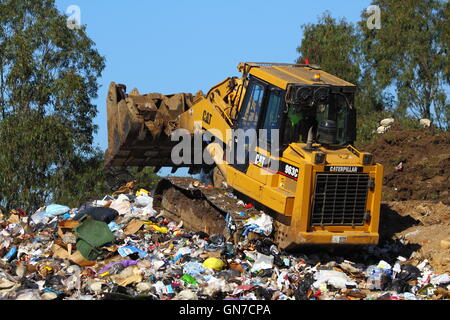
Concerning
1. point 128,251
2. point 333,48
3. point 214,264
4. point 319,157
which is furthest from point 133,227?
point 333,48

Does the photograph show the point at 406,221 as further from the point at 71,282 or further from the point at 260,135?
the point at 71,282

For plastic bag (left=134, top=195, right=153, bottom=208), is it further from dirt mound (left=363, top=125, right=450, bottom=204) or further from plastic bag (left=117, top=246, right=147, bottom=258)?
dirt mound (left=363, top=125, right=450, bottom=204)

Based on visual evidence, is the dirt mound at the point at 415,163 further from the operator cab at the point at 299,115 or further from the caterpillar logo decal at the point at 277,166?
the caterpillar logo decal at the point at 277,166

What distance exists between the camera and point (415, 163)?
66.6 feet

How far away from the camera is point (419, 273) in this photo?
1217cm

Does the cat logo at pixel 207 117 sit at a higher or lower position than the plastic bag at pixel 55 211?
higher

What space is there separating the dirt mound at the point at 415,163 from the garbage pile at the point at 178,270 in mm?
5281

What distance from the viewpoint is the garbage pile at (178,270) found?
11102 mm

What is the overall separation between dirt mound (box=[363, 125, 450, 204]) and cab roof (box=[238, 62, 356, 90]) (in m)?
6.10

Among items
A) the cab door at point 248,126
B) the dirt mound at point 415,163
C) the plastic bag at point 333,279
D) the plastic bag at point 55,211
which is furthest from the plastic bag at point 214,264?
the dirt mound at point 415,163

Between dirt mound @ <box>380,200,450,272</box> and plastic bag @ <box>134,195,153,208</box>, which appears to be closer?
dirt mound @ <box>380,200,450,272</box>

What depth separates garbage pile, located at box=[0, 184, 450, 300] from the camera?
11.1 m

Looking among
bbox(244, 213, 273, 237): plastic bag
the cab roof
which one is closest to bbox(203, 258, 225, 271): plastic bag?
bbox(244, 213, 273, 237): plastic bag

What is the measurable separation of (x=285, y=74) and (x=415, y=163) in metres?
8.71
